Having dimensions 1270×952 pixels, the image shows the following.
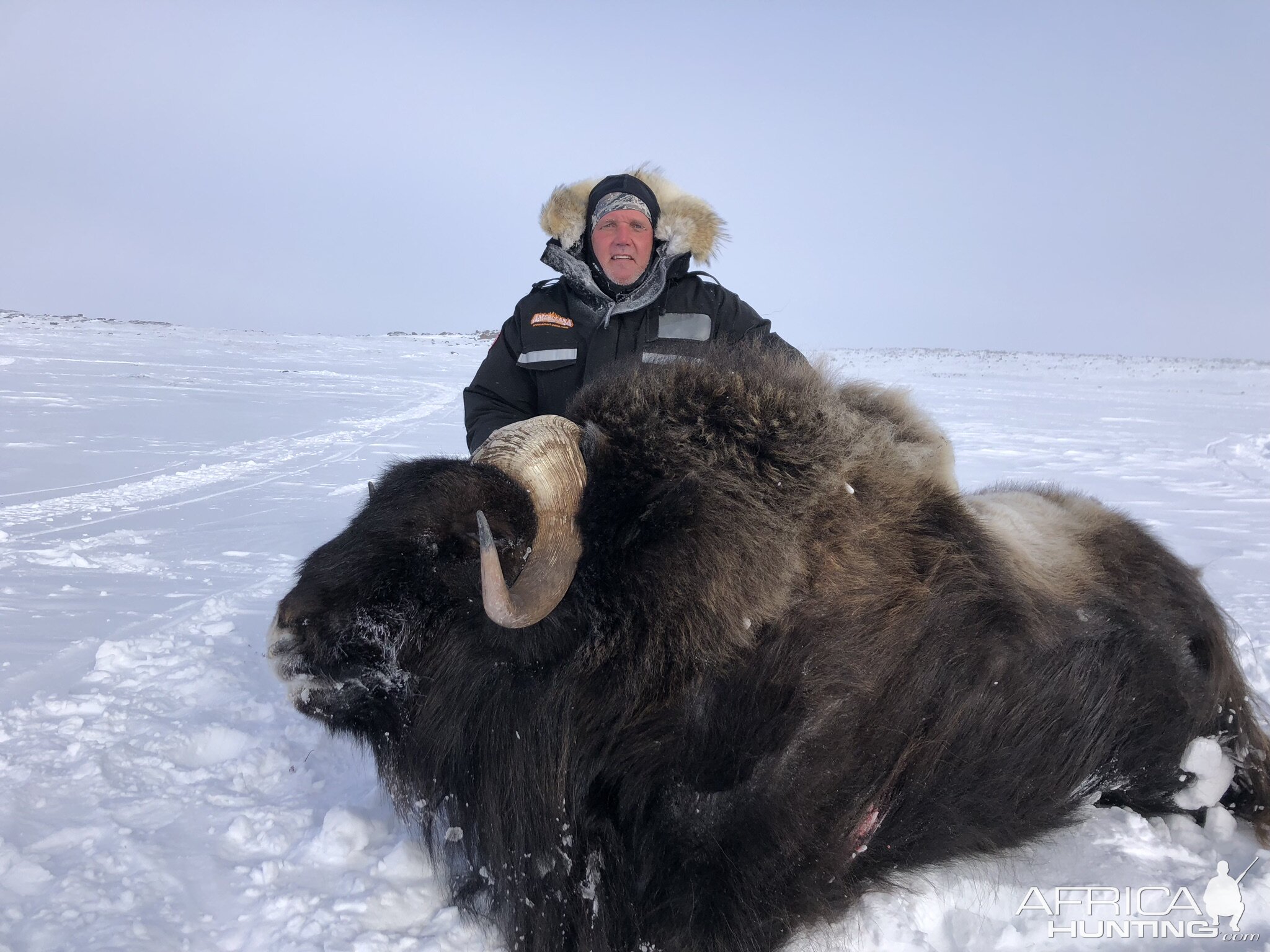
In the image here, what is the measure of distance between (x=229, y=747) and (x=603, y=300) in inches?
102

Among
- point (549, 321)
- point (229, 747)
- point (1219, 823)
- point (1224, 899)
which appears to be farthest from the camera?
point (549, 321)

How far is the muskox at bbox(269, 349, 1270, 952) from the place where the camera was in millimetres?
2021

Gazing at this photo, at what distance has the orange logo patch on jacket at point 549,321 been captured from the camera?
3.87 meters

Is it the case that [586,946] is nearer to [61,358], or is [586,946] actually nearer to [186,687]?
[186,687]

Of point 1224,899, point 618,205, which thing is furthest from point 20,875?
point 618,205

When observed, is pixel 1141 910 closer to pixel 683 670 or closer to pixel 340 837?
pixel 683 670

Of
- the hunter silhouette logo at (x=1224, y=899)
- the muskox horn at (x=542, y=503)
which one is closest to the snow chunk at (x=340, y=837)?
the muskox horn at (x=542, y=503)

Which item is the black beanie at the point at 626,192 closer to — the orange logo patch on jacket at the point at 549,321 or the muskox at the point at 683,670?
the orange logo patch on jacket at the point at 549,321

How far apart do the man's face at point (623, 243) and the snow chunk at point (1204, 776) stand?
302 cm

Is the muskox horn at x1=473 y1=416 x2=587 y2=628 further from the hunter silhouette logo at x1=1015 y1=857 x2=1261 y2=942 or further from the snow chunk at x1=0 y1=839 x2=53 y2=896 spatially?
the hunter silhouette logo at x1=1015 y1=857 x2=1261 y2=942

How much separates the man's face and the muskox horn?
203 centimetres

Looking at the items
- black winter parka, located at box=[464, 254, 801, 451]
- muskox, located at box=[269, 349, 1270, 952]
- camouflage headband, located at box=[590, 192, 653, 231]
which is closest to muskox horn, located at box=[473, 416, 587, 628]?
muskox, located at box=[269, 349, 1270, 952]

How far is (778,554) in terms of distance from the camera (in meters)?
2.12

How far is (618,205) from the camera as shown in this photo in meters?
3.90
